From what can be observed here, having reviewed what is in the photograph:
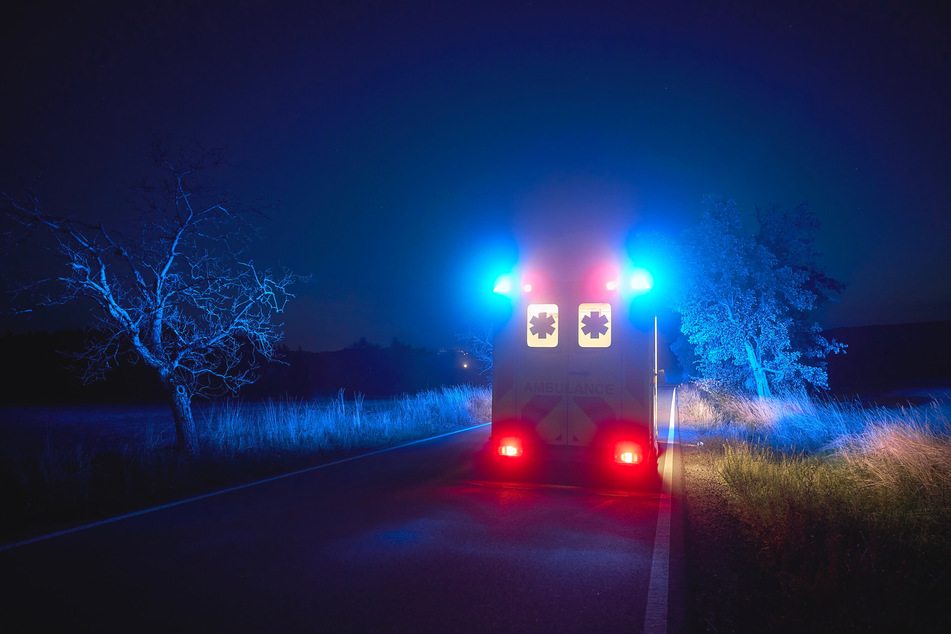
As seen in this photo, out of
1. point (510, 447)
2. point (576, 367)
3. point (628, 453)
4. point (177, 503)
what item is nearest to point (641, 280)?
point (576, 367)

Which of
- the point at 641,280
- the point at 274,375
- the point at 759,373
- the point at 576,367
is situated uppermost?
the point at 641,280

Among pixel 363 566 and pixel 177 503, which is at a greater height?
pixel 363 566

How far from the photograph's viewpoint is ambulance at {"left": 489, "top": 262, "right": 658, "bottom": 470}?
7.98m

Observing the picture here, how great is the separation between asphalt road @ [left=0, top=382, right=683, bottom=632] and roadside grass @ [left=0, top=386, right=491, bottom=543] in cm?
110

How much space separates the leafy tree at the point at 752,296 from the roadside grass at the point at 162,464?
1278 centimetres

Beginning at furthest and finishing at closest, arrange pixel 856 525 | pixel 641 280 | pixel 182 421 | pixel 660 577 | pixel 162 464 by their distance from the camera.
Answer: pixel 182 421 → pixel 162 464 → pixel 641 280 → pixel 856 525 → pixel 660 577

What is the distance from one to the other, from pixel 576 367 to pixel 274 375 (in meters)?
59.1

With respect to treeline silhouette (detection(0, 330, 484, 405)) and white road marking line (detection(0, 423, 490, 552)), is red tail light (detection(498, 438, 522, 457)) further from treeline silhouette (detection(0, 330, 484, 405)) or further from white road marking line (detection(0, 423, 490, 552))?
treeline silhouette (detection(0, 330, 484, 405))

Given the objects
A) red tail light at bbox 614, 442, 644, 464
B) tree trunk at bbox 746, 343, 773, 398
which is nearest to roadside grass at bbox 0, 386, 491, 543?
red tail light at bbox 614, 442, 644, 464

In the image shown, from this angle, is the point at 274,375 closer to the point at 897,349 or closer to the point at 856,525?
the point at 856,525

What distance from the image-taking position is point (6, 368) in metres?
53.8

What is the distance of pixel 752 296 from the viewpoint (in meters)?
22.1

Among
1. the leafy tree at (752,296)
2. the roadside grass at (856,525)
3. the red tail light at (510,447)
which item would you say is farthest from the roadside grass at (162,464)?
the leafy tree at (752,296)

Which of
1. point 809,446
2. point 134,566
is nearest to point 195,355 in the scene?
point 134,566
